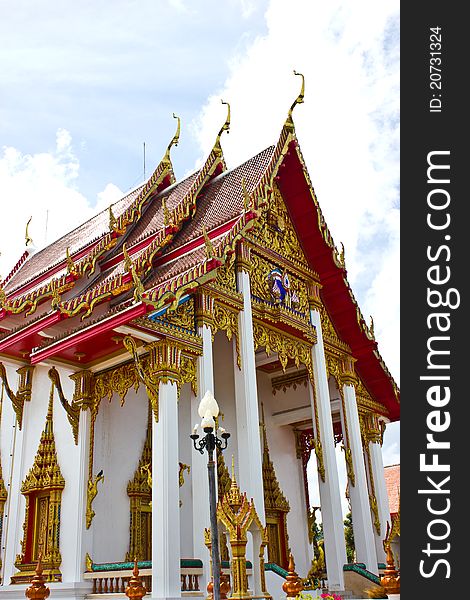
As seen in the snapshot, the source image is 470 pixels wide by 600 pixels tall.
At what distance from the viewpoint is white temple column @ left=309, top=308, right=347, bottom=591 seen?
827 cm

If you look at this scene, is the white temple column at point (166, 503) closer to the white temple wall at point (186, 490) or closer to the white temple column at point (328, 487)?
the white temple wall at point (186, 490)

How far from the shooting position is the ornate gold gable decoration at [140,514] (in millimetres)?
7656

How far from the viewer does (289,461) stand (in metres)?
11.5

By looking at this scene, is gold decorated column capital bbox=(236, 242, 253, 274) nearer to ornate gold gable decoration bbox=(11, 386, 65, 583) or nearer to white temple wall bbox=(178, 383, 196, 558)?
white temple wall bbox=(178, 383, 196, 558)

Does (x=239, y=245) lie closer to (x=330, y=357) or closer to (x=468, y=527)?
(x=330, y=357)

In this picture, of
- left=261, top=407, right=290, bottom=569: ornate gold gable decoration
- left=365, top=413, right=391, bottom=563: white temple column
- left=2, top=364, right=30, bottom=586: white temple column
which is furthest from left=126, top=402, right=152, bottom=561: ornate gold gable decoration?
left=365, top=413, right=391, bottom=563: white temple column

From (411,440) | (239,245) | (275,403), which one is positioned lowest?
(411,440)

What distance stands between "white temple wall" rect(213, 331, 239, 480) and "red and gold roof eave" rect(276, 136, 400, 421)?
5.75 ft

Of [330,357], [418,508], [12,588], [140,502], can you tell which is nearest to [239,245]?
[330,357]

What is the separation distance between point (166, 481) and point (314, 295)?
4333 mm

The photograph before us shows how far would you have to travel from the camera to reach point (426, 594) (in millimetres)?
3436

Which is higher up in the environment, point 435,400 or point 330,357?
point 330,357

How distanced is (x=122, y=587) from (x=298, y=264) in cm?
493

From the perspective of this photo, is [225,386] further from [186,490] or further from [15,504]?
[15,504]
